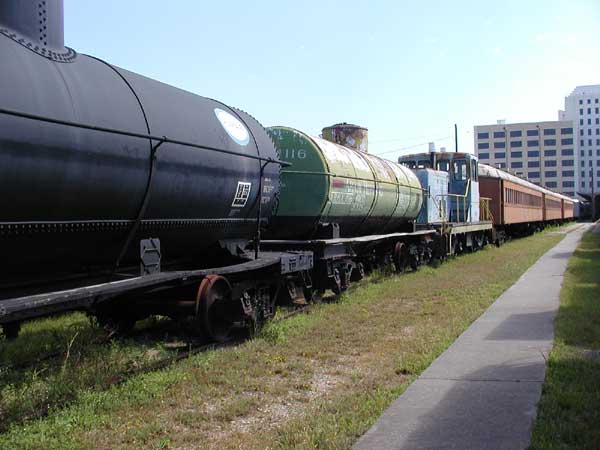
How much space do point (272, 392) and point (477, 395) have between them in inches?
76.0

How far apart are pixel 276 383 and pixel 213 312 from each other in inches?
71.6

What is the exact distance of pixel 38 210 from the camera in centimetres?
471

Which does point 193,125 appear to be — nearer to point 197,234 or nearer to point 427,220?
point 197,234

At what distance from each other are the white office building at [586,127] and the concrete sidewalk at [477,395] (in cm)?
15094

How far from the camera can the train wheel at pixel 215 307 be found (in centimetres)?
695

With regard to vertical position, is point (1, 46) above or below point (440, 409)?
above

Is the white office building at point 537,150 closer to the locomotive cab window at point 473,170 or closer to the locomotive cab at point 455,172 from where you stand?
the locomotive cab window at point 473,170

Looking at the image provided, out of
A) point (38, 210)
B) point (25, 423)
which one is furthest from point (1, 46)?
point (25, 423)

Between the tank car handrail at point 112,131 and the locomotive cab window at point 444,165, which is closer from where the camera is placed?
the tank car handrail at point 112,131

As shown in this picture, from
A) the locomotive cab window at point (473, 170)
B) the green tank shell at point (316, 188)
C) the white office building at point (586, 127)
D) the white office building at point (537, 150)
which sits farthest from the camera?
the white office building at point (586, 127)

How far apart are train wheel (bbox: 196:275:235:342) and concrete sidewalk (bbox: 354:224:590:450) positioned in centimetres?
267

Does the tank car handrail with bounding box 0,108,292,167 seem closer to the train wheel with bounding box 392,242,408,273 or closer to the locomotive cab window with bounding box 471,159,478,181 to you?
the train wheel with bounding box 392,242,408,273

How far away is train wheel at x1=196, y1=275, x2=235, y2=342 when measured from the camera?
274 inches

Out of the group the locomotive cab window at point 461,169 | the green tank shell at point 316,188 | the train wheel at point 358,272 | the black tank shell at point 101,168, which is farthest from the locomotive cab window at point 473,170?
the black tank shell at point 101,168
